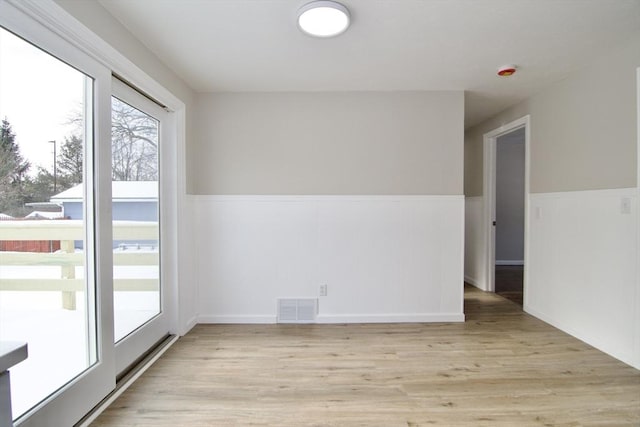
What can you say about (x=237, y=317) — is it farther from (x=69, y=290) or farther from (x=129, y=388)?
(x=69, y=290)

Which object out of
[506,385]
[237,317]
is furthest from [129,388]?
[506,385]

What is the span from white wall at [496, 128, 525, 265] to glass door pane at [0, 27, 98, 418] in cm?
655

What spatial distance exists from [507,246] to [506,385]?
4832mm

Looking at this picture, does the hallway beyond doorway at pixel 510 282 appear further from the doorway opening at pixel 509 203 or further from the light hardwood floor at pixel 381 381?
the light hardwood floor at pixel 381 381

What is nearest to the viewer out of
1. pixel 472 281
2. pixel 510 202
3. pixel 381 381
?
pixel 381 381

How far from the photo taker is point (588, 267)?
2.59 metres

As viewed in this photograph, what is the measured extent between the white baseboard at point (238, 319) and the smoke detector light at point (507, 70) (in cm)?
310

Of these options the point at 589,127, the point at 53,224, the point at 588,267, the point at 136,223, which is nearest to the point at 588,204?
the point at 588,267

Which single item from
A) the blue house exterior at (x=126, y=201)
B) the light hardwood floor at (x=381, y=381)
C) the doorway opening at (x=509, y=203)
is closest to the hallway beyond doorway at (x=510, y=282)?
the doorway opening at (x=509, y=203)

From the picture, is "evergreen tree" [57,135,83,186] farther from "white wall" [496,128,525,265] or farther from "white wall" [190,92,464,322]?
"white wall" [496,128,525,265]

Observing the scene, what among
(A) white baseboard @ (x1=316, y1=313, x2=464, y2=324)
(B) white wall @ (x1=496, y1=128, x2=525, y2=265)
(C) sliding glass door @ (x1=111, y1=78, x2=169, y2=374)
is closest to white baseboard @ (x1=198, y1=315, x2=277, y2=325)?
(C) sliding glass door @ (x1=111, y1=78, x2=169, y2=374)

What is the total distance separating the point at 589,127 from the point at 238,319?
12.0 feet

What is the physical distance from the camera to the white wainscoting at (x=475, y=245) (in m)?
4.27

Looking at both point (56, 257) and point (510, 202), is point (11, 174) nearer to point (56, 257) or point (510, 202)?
point (56, 257)
